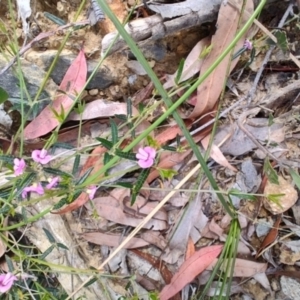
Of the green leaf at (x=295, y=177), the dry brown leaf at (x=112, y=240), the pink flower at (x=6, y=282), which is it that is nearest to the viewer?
the pink flower at (x=6, y=282)

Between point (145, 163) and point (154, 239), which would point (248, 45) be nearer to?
point (145, 163)

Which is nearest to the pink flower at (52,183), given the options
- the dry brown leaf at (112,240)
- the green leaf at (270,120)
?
the dry brown leaf at (112,240)

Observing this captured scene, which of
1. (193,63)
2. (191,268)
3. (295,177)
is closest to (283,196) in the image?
(295,177)

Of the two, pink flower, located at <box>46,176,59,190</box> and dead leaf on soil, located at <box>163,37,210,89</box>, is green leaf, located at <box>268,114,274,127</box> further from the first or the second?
pink flower, located at <box>46,176,59,190</box>

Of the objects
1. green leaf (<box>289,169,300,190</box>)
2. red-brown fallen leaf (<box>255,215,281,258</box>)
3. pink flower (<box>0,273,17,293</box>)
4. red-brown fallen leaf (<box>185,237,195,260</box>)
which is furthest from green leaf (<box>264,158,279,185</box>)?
pink flower (<box>0,273,17,293</box>)

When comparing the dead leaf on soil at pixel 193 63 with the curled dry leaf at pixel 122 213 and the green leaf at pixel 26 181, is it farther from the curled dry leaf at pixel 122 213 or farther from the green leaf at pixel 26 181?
the green leaf at pixel 26 181
